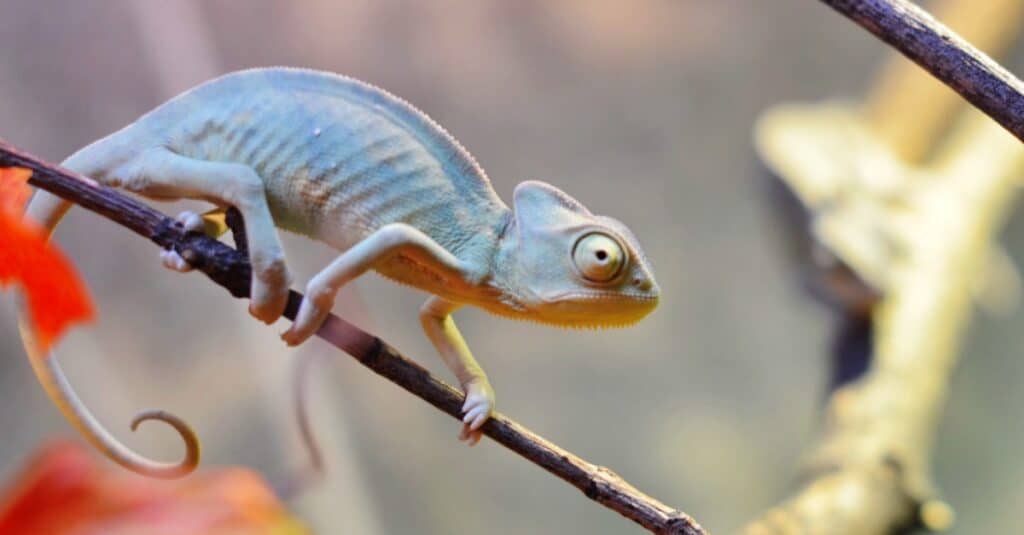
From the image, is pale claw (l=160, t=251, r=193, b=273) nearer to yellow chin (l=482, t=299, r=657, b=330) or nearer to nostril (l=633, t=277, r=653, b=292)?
yellow chin (l=482, t=299, r=657, b=330)

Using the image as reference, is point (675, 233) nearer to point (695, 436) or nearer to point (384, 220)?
point (695, 436)

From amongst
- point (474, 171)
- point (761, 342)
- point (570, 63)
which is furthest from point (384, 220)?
point (761, 342)

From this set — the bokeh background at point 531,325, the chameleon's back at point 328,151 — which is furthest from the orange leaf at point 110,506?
the bokeh background at point 531,325

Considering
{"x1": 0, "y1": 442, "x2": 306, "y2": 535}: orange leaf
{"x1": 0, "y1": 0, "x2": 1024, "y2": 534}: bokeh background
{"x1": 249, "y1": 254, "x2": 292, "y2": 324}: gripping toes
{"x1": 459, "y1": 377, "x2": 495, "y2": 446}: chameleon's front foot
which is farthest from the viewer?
{"x1": 0, "y1": 0, "x2": 1024, "y2": 534}: bokeh background

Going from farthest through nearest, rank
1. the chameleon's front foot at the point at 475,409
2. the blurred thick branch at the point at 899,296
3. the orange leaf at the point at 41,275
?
1. the blurred thick branch at the point at 899,296
2. the chameleon's front foot at the point at 475,409
3. the orange leaf at the point at 41,275

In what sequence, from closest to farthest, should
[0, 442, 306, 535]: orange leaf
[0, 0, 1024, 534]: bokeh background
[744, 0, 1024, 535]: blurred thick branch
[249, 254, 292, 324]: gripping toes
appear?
[0, 442, 306, 535]: orange leaf, [249, 254, 292, 324]: gripping toes, [0, 0, 1024, 534]: bokeh background, [744, 0, 1024, 535]: blurred thick branch

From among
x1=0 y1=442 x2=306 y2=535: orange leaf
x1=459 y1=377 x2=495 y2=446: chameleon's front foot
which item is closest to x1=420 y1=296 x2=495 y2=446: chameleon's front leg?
x1=459 y1=377 x2=495 y2=446: chameleon's front foot

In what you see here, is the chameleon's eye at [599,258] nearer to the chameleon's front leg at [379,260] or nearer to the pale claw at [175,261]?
the chameleon's front leg at [379,260]

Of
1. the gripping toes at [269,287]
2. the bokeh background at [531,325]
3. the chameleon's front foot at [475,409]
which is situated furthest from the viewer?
the bokeh background at [531,325]
